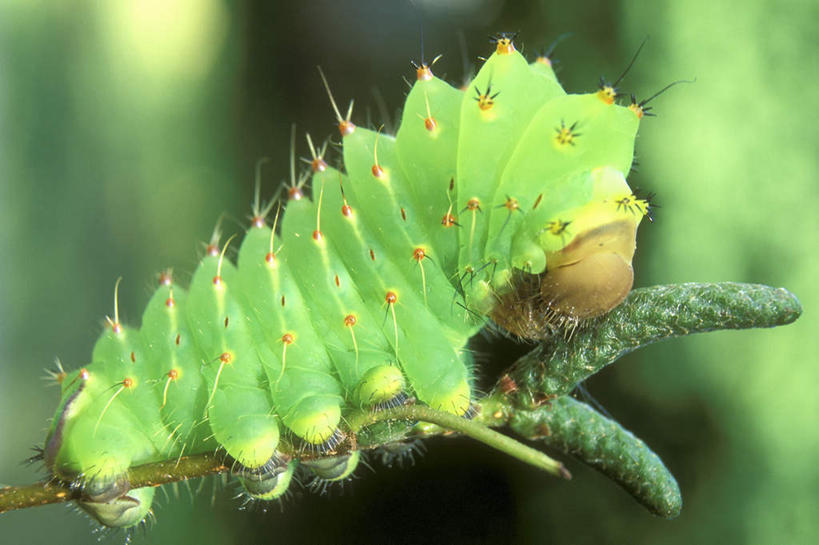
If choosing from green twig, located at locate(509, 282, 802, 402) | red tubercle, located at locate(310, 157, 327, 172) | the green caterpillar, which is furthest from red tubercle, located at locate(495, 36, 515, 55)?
green twig, located at locate(509, 282, 802, 402)

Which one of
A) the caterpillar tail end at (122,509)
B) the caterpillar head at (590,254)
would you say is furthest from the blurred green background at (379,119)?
the caterpillar tail end at (122,509)

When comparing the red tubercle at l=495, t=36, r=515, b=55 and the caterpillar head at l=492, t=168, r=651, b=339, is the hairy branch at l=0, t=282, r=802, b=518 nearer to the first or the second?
the caterpillar head at l=492, t=168, r=651, b=339

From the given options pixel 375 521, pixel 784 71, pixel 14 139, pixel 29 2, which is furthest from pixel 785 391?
pixel 29 2

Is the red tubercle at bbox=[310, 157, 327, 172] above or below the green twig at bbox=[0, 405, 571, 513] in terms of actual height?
above

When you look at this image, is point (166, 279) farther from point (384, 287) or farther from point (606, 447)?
point (606, 447)

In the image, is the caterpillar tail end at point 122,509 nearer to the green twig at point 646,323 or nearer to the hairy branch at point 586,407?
the hairy branch at point 586,407

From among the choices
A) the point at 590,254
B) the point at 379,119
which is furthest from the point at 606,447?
the point at 379,119
